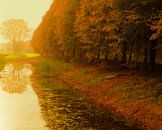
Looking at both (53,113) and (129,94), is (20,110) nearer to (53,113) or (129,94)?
(53,113)

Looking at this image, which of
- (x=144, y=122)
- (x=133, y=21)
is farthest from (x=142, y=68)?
(x=144, y=122)

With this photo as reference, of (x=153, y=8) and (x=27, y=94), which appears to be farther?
(x=27, y=94)

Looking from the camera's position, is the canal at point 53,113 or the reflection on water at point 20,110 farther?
the reflection on water at point 20,110

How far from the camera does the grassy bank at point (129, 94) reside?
80.3ft

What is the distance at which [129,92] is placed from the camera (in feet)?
101

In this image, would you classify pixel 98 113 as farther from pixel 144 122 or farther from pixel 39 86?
pixel 39 86

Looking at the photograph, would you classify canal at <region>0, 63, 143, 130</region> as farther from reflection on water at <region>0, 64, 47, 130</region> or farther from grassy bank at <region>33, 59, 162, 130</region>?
grassy bank at <region>33, 59, 162, 130</region>

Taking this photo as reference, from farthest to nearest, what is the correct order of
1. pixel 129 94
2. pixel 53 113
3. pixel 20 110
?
pixel 129 94
pixel 20 110
pixel 53 113

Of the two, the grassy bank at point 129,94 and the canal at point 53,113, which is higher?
the grassy bank at point 129,94

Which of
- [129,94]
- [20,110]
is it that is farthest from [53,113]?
[129,94]

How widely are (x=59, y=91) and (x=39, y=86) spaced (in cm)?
571

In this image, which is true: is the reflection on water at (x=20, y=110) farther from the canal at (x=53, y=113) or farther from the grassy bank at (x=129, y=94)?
the grassy bank at (x=129, y=94)

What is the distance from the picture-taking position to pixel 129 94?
30.0 metres

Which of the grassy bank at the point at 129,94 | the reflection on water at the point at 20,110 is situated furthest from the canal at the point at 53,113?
the grassy bank at the point at 129,94
